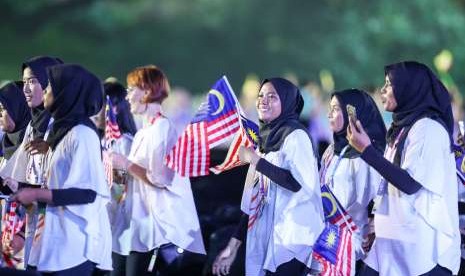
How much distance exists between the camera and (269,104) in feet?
27.0

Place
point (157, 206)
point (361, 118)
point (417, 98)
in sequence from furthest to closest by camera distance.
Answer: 1. point (157, 206)
2. point (361, 118)
3. point (417, 98)

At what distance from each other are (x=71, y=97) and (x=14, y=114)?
5.16 feet

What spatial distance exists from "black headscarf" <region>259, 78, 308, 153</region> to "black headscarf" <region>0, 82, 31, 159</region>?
1.76m

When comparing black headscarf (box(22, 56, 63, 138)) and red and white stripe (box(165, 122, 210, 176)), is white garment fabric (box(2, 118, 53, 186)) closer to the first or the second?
black headscarf (box(22, 56, 63, 138))

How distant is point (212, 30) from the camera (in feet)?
71.2

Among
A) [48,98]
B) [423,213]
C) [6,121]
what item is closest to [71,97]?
[48,98]

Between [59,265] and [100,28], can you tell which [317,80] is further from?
[59,265]

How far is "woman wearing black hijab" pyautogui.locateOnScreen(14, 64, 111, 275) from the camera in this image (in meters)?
6.97

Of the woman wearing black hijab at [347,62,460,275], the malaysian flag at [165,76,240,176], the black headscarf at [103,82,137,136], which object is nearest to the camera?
the woman wearing black hijab at [347,62,460,275]

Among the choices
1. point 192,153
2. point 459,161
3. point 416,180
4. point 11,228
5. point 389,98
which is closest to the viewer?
point 416,180

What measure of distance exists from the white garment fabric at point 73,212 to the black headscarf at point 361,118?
8.02 feet

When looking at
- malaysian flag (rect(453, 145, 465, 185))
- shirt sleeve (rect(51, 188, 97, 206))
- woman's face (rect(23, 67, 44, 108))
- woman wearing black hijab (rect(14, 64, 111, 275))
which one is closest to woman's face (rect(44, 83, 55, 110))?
woman wearing black hijab (rect(14, 64, 111, 275))

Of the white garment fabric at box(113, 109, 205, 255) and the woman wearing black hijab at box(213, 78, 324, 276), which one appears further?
the white garment fabric at box(113, 109, 205, 255)

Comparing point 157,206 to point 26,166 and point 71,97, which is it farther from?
point 71,97
